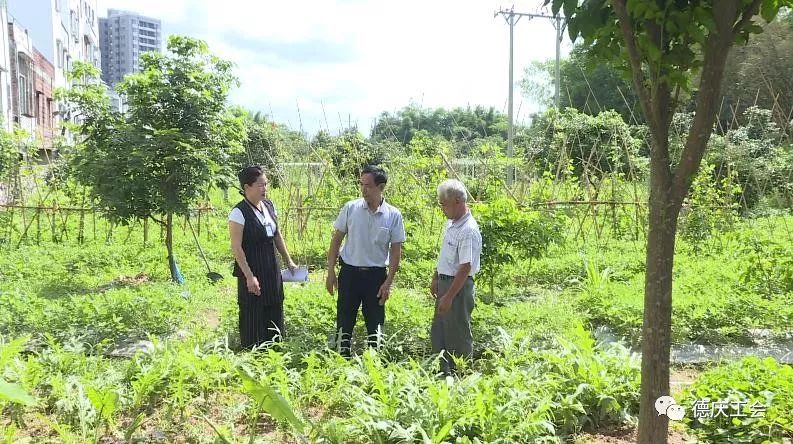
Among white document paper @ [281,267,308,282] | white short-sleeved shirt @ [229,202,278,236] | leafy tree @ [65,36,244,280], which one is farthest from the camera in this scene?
leafy tree @ [65,36,244,280]

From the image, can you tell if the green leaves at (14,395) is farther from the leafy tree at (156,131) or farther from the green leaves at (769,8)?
the leafy tree at (156,131)

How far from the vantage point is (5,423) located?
3426 mm

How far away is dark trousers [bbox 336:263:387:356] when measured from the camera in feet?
14.5

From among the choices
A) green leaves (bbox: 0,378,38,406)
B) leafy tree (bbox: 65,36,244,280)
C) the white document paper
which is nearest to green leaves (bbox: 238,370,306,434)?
green leaves (bbox: 0,378,38,406)

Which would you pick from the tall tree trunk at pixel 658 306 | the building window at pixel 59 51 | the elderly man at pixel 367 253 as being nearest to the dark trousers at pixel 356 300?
the elderly man at pixel 367 253

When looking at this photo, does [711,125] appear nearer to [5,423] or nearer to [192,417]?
[192,417]

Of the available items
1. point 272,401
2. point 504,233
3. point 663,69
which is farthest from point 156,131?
point 663,69

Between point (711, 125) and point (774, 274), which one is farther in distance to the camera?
point (774, 274)

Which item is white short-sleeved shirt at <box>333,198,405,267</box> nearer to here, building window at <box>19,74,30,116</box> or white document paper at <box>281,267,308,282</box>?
white document paper at <box>281,267,308,282</box>

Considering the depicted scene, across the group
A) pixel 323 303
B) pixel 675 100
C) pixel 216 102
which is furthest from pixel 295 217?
pixel 675 100

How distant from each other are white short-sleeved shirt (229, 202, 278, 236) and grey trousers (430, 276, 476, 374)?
51.8 inches

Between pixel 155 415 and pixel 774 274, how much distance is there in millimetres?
6070

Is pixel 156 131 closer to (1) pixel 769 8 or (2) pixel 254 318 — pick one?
(2) pixel 254 318

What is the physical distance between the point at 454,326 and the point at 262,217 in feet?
5.21
